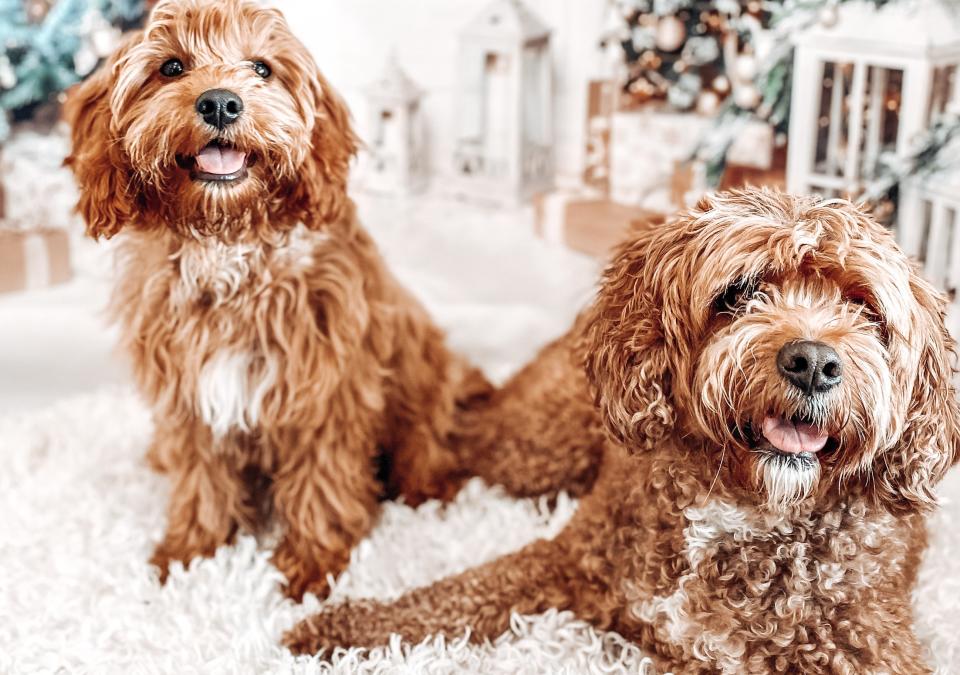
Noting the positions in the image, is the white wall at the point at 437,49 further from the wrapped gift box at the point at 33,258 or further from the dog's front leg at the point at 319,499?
the dog's front leg at the point at 319,499

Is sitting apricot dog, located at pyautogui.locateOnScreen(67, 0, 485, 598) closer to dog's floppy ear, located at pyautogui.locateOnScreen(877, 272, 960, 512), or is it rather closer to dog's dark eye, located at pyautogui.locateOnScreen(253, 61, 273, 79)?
dog's dark eye, located at pyautogui.locateOnScreen(253, 61, 273, 79)

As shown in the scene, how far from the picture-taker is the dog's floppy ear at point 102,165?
195 centimetres

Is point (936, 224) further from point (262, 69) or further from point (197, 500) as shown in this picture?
point (197, 500)

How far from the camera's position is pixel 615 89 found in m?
2.95

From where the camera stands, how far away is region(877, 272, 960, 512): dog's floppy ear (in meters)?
1.56

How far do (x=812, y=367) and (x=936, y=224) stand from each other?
4.27 feet

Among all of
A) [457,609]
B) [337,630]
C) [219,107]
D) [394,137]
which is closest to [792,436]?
[457,609]

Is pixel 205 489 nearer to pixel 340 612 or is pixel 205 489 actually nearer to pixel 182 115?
pixel 340 612

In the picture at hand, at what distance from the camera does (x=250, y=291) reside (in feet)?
6.90

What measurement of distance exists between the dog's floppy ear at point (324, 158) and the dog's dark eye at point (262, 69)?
6 centimetres

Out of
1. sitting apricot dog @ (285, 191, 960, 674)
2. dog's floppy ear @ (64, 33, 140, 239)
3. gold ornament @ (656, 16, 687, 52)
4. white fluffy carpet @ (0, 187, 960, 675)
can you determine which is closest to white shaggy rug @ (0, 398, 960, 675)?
white fluffy carpet @ (0, 187, 960, 675)

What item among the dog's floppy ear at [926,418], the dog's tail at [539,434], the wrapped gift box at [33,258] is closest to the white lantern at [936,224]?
the dog's tail at [539,434]

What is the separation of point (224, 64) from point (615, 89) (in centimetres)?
133

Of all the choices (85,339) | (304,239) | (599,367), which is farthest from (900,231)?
(85,339)
